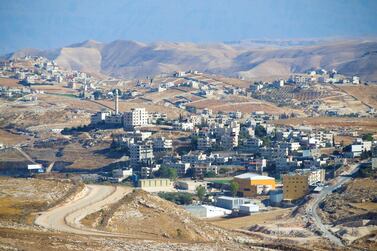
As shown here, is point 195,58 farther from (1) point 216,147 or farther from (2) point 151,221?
(2) point 151,221

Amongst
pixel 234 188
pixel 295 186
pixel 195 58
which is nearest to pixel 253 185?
pixel 234 188

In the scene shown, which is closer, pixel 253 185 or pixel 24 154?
pixel 253 185

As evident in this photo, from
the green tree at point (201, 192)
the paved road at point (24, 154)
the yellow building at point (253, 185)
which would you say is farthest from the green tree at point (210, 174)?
the paved road at point (24, 154)

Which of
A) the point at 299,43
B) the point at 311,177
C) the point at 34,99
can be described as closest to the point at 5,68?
the point at 34,99

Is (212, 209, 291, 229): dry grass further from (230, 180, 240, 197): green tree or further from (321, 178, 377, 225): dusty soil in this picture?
(230, 180, 240, 197): green tree

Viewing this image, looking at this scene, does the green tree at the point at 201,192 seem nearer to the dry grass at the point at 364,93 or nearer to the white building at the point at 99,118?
the white building at the point at 99,118

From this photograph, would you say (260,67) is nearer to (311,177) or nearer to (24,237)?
(311,177)

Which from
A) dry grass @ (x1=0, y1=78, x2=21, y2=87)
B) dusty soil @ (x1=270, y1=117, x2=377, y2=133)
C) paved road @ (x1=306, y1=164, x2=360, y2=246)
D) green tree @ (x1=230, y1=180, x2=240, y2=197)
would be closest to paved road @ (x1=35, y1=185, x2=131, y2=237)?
paved road @ (x1=306, y1=164, x2=360, y2=246)
